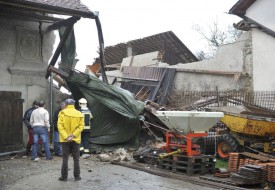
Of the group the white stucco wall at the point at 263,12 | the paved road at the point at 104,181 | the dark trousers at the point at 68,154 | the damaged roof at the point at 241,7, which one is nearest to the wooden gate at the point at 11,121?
the paved road at the point at 104,181

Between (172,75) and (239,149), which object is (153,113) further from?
(172,75)

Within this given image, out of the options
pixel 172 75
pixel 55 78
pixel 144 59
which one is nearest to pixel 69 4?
pixel 55 78

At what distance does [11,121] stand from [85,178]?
4.41m

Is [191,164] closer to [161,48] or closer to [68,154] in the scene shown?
[68,154]

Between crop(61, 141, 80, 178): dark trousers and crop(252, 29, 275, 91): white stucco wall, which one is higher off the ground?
crop(252, 29, 275, 91): white stucco wall

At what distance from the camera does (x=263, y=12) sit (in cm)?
1669

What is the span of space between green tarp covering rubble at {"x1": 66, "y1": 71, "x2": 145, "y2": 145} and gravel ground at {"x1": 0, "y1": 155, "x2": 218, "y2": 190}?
1951 millimetres

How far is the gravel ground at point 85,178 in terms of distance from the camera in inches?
293

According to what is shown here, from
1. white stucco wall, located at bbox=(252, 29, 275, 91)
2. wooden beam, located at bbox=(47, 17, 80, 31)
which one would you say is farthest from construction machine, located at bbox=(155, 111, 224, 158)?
white stucco wall, located at bbox=(252, 29, 275, 91)

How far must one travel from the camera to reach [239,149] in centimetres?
1032

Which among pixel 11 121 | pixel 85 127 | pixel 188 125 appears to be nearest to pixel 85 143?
pixel 85 127

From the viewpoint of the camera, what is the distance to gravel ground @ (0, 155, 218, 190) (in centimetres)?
745

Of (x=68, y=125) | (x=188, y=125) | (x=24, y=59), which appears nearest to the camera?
(x=68, y=125)

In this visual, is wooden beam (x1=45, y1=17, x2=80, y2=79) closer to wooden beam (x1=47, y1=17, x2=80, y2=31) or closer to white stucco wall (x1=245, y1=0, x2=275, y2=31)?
wooden beam (x1=47, y1=17, x2=80, y2=31)
